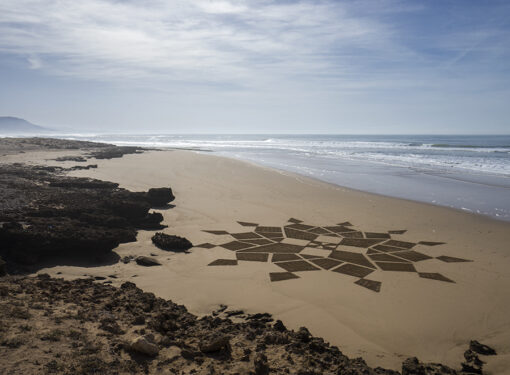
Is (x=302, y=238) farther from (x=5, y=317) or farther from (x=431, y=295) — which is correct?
(x=5, y=317)

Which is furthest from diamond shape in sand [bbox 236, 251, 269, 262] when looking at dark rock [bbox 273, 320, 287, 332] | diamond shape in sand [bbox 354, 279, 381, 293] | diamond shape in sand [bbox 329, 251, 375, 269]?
dark rock [bbox 273, 320, 287, 332]

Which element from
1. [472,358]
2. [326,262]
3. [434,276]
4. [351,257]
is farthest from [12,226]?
[434,276]

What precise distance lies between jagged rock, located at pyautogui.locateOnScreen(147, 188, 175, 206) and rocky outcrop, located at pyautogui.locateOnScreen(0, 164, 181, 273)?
1.0 inches

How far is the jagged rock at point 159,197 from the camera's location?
10.3 m

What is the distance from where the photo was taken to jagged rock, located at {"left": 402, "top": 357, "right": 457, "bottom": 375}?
3346mm

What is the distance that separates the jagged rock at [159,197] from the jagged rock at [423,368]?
7981mm

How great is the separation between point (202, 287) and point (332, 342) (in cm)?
209

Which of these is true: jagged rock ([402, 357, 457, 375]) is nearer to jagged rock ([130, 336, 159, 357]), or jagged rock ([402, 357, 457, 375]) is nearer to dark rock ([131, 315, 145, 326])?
jagged rock ([130, 336, 159, 357])

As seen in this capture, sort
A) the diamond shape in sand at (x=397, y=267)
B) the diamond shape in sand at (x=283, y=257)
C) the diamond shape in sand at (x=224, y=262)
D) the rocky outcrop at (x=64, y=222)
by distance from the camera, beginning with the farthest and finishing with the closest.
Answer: the diamond shape in sand at (x=283, y=257) → the diamond shape in sand at (x=224, y=262) → the diamond shape in sand at (x=397, y=267) → the rocky outcrop at (x=64, y=222)

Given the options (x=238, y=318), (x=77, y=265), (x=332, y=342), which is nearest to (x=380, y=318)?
(x=332, y=342)

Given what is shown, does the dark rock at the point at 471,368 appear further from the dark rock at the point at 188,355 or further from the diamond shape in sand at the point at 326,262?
the diamond shape in sand at the point at 326,262

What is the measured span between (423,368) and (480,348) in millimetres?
1008

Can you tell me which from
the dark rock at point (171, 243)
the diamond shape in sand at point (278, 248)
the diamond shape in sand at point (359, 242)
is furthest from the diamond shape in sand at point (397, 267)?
the dark rock at point (171, 243)

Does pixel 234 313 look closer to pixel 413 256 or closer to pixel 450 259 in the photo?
pixel 413 256
